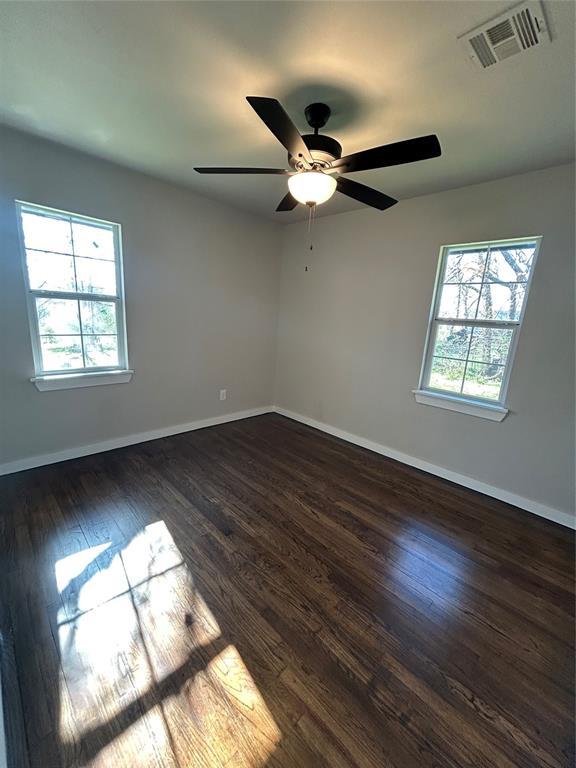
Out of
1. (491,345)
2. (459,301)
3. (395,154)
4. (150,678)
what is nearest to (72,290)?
(395,154)

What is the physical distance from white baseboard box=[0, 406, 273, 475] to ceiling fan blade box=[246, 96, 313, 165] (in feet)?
9.53

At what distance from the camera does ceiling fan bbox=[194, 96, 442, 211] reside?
136 cm

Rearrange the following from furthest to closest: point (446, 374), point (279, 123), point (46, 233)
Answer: point (446, 374) < point (46, 233) < point (279, 123)

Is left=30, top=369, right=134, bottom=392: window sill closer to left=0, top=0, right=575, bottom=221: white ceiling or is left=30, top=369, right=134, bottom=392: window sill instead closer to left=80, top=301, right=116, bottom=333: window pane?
left=80, top=301, right=116, bottom=333: window pane

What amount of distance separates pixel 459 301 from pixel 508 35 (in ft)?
5.94

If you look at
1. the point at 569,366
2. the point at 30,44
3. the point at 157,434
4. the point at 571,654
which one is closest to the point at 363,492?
the point at 571,654

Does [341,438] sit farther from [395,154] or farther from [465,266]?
[395,154]

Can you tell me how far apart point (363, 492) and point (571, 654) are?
55.7 inches

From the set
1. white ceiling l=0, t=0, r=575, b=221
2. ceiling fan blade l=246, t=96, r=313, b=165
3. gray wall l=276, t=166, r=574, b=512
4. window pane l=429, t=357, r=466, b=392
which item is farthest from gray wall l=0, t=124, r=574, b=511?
ceiling fan blade l=246, t=96, r=313, b=165

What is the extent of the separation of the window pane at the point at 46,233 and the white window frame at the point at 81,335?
36 mm

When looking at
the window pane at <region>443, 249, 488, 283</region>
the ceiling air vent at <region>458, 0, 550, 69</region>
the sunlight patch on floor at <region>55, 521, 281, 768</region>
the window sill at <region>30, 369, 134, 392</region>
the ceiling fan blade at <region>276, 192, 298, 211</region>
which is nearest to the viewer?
the sunlight patch on floor at <region>55, 521, 281, 768</region>

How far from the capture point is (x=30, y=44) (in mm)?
1444

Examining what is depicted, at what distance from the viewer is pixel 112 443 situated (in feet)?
10.1

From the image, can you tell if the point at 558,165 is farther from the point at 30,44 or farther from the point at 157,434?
the point at 157,434
